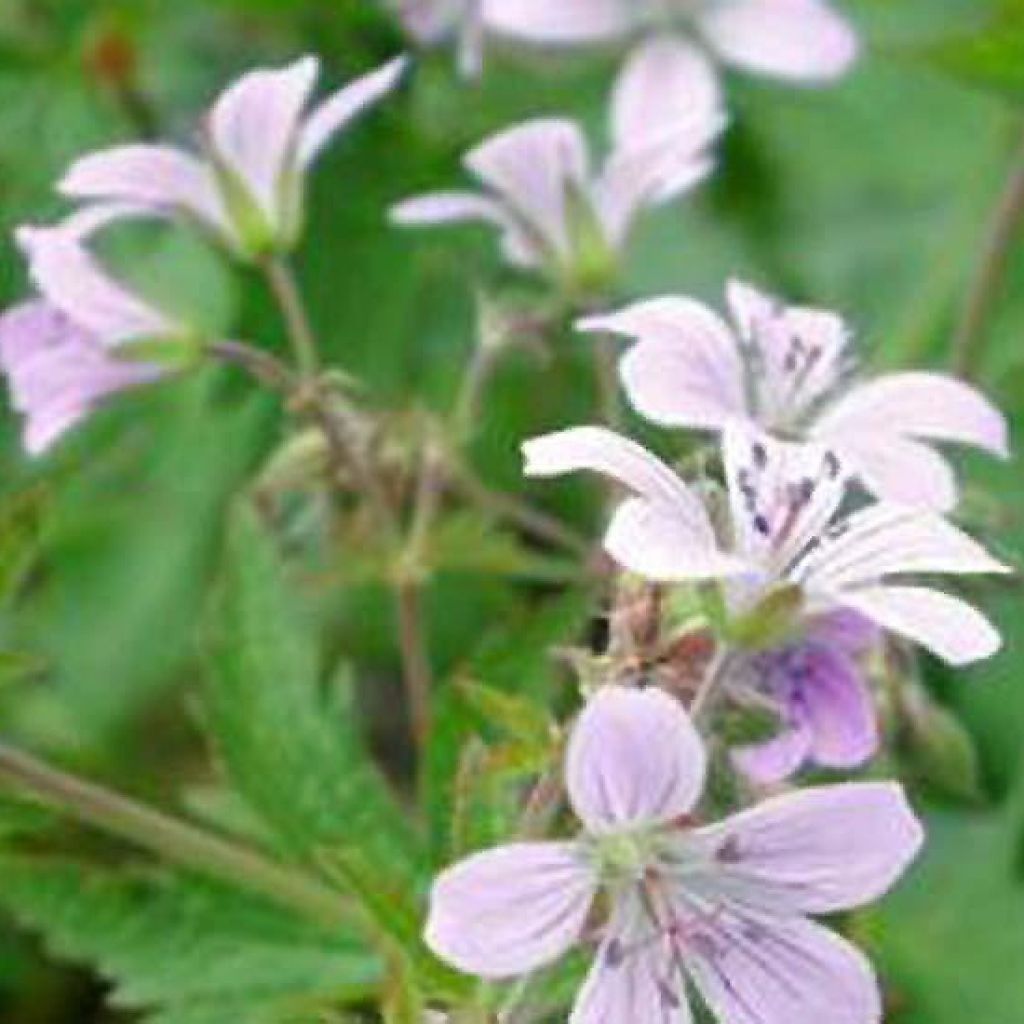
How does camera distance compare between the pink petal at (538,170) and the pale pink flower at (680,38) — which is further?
the pale pink flower at (680,38)

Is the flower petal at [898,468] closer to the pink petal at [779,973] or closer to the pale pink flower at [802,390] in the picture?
the pale pink flower at [802,390]

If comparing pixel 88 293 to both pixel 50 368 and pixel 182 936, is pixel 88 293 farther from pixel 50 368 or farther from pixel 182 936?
pixel 182 936

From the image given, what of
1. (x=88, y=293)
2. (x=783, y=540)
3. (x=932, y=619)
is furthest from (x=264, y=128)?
(x=932, y=619)

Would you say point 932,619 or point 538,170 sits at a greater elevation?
point 932,619

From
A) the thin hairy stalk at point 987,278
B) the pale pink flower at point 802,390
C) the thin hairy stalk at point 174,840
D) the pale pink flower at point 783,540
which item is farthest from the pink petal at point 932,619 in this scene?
the thin hairy stalk at point 987,278

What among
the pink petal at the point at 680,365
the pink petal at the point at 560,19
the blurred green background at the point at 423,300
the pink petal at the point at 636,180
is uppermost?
the pink petal at the point at 680,365
